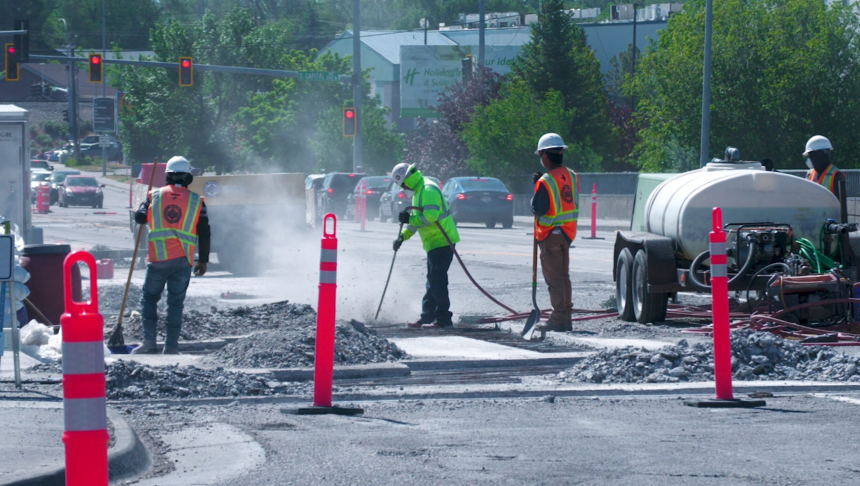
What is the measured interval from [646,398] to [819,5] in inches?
1233

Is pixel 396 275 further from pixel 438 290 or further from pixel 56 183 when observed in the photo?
pixel 56 183

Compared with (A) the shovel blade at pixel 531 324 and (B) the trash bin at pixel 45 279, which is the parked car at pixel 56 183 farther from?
(A) the shovel blade at pixel 531 324

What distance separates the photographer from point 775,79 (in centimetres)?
3531

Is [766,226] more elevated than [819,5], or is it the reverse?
[819,5]

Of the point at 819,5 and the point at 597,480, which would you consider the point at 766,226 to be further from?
the point at 819,5

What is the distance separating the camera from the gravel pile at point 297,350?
9.00 metres

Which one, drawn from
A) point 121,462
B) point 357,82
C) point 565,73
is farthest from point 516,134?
point 121,462

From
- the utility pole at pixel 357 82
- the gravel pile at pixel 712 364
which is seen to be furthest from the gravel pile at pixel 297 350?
the utility pole at pixel 357 82

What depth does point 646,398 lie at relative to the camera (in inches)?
307

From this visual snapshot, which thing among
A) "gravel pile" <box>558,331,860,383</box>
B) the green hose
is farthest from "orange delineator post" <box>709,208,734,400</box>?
the green hose

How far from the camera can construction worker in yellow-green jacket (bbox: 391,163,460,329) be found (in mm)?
12203

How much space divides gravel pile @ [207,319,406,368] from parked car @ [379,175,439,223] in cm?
2483

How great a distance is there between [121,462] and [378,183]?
33891 mm

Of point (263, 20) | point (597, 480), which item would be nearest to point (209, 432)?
point (597, 480)
